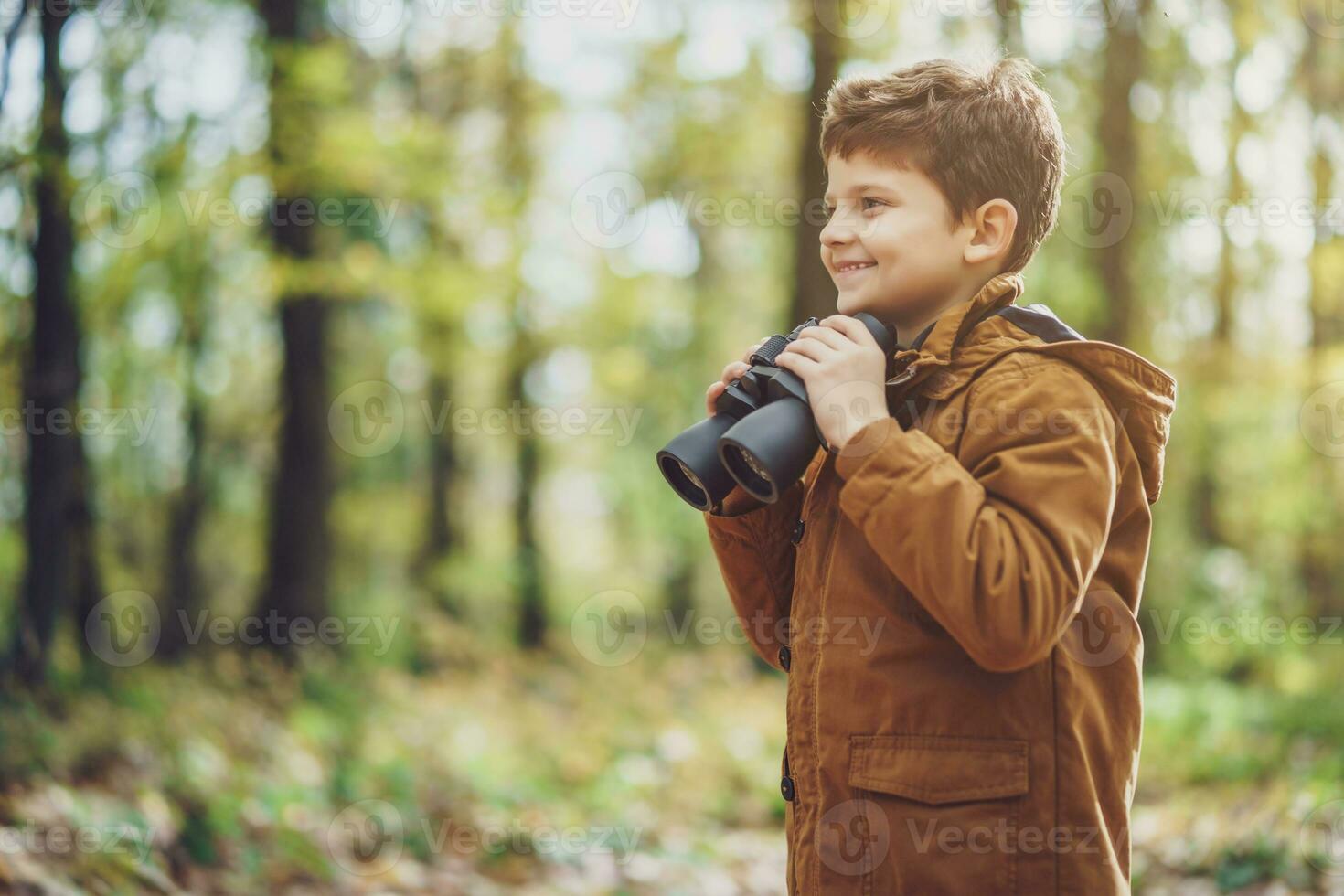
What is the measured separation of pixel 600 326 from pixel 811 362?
10.2 m

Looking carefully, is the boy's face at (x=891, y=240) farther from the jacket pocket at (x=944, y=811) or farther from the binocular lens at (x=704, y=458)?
the jacket pocket at (x=944, y=811)

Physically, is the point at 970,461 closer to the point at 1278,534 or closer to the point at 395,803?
the point at 395,803

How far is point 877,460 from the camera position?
1.55 meters

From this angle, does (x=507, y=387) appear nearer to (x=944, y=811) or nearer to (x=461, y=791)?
(x=461, y=791)

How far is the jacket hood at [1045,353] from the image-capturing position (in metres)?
1.62

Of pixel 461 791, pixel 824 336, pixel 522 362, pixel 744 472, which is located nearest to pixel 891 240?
pixel 824 336

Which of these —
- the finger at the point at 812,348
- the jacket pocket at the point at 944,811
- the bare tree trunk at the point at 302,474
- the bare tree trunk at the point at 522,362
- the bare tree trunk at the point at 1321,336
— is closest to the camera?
the jacket pocket at the point at 944,811

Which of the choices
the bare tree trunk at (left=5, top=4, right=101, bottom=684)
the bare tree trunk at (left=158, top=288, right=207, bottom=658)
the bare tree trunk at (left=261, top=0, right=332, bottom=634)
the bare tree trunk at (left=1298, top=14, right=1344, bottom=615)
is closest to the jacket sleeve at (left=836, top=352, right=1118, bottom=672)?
the bare tree trunk at (left=5, top=4, right=101, bottom=684)

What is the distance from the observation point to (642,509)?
50.9 ft

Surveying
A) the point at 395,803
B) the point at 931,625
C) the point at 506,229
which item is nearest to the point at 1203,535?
the point at 506,229

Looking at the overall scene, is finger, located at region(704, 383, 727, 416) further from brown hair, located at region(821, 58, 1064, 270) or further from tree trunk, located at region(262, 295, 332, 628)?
tree trunk, located at region(262, 295, 332, 628)

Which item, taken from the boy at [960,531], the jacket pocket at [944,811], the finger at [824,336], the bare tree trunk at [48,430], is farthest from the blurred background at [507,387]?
the jacket pocket at [944,811]

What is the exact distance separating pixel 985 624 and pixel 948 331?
0.50 metres

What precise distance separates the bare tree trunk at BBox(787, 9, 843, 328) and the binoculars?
502cm
